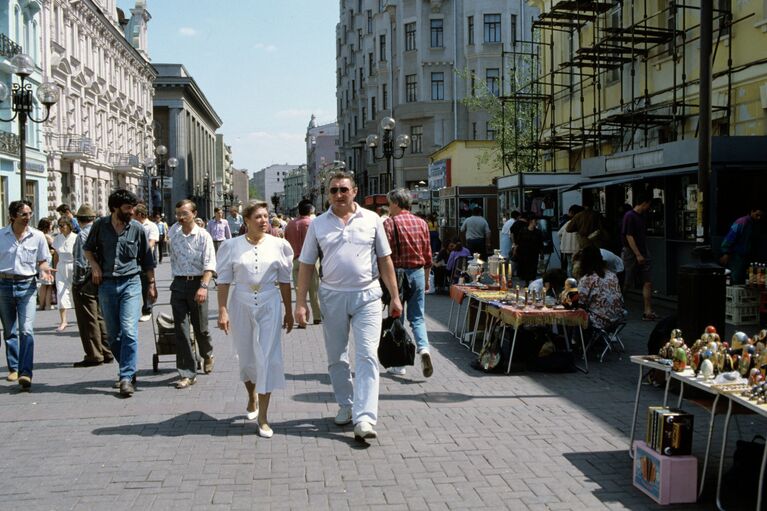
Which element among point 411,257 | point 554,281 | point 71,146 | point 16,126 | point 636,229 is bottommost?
point 554,281

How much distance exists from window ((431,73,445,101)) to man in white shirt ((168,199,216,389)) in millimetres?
48052

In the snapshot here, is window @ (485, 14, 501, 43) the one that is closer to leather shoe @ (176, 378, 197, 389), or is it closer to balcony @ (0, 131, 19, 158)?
balcony @ (0, 131, 19, 158)

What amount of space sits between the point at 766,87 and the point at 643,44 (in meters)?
6.05

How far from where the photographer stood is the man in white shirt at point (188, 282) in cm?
817

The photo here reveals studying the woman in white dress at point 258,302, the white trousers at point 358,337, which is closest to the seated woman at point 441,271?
the woman in white dress at point 258,302

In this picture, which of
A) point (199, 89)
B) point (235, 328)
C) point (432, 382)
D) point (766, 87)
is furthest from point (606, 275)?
point (199, 89)

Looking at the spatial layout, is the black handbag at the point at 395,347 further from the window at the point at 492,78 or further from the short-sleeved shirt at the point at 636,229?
the window at the point at 492,78

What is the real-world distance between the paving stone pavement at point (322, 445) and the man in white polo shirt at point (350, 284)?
0.45m

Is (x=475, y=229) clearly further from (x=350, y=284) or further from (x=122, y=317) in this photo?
(x=350, y=284)

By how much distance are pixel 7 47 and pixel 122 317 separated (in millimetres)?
27383

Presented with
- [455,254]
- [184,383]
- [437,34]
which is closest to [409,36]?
[437,34]

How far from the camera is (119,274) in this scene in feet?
26.2

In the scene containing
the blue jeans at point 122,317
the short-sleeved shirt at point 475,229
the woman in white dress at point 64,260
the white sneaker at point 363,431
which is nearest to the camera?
the white sneaker at point 363,431

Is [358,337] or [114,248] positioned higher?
[114,248]
